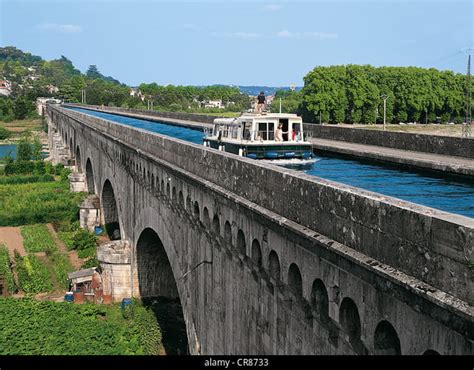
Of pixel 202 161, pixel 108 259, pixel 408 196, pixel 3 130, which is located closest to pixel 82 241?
pixel 108 259

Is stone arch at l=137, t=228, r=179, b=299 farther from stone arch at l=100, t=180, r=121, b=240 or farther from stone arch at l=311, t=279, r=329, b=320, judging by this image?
stone arch at l=311, t=279, r=329, b=320

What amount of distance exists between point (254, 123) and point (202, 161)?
25.8 ft

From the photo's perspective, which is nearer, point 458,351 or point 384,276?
point 458,351

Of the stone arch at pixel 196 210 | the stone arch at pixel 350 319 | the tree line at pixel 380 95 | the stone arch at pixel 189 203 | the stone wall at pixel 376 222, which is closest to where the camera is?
the stone wall at pixel 376 222

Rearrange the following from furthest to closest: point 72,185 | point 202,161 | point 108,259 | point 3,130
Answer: point 3,130 < point 72,185 < point 108,259 < point 202,161

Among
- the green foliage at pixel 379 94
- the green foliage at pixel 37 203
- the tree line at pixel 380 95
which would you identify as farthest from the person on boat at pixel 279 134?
the green foliage at pixel 379 94

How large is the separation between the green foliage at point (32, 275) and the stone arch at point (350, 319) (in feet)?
103

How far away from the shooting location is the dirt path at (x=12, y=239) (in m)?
49.0

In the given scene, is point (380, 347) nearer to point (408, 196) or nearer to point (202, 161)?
point (408, 196)

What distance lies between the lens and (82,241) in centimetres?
4862

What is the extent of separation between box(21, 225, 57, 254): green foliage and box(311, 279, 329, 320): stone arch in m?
39.6

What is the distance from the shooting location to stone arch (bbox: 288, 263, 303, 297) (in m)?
10.9

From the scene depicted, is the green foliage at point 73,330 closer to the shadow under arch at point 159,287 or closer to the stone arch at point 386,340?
the shadow under arch at point 159,287

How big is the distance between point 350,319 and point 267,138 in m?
17.0
